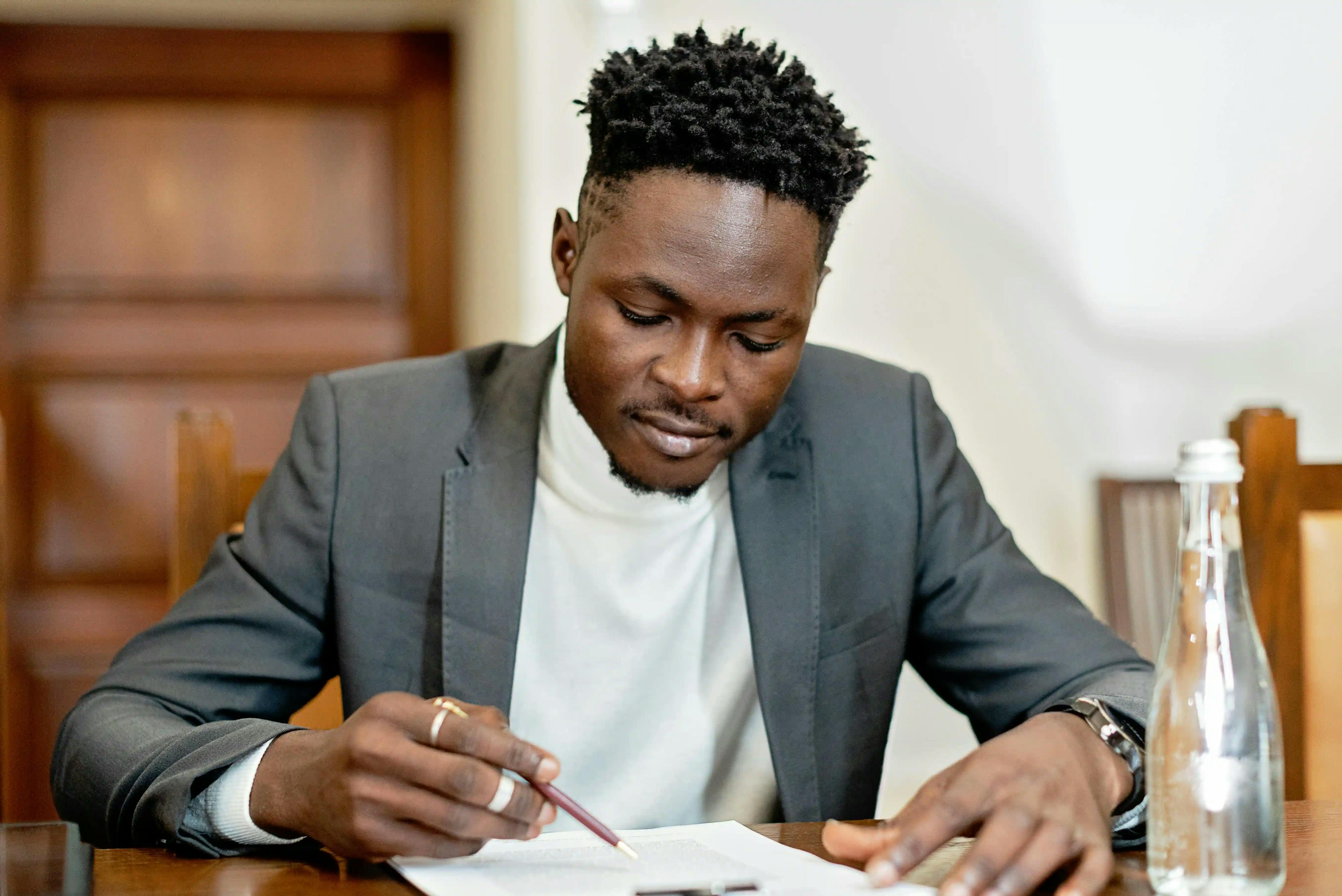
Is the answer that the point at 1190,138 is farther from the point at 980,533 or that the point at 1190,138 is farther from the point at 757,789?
the point at 757,789

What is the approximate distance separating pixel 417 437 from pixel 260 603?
24cm

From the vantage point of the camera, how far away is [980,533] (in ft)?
4.83

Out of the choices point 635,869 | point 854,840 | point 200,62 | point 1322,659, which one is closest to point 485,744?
point 635,869

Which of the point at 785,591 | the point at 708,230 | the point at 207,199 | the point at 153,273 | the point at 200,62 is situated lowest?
the point at 785,591

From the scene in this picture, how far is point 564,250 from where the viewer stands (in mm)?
1397

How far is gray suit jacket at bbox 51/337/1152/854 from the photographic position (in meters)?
1.30

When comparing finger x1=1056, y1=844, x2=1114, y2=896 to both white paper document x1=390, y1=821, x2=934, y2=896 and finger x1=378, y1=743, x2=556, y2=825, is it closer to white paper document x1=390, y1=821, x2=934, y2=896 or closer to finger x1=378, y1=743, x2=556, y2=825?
white paper document x1=390, y1=821, x2=934, y2=896

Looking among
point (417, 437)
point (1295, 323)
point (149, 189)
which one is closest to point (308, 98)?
point (149, 189)

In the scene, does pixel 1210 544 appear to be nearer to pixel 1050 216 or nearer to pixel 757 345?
pixel 757 345

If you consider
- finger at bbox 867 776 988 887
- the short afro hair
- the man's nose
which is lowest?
finger at bbox 867 776 988 887

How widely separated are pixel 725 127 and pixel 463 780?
25.6 inches

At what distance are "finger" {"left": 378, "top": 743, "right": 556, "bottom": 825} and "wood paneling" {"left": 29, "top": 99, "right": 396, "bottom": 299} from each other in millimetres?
2410

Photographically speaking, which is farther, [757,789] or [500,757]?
[757,789]

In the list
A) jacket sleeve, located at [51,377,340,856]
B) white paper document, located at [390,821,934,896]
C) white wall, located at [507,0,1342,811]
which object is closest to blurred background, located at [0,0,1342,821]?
white wall, located at [507,0,1342,811]
